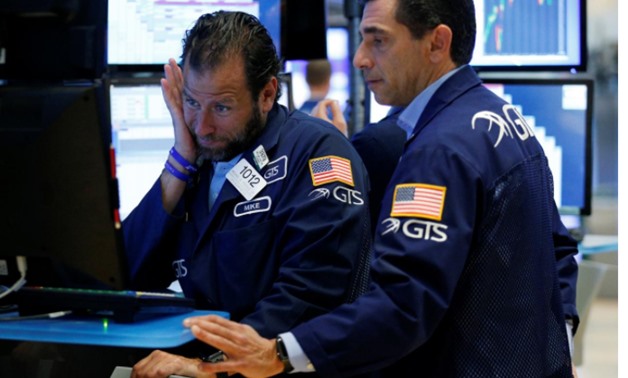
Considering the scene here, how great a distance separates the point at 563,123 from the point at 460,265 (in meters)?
2.04

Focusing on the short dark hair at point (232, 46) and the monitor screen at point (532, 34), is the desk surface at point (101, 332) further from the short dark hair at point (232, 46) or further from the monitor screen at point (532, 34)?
the monitor screen at point (532, 34)

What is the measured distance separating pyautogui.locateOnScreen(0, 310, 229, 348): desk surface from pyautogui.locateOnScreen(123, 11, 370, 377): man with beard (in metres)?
0.16

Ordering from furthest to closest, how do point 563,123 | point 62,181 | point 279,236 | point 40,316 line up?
point 563,123 → point 279,236 → point 40,316 → point 62,181

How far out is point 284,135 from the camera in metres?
2.44

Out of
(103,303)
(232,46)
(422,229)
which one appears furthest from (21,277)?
(422,229)

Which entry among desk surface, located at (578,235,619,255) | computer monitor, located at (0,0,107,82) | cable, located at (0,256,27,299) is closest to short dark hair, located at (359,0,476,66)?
computer monitor, located at (0,0,107,82)

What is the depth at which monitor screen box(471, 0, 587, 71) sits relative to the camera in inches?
149

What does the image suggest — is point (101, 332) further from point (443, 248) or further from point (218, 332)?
point (443, 248)

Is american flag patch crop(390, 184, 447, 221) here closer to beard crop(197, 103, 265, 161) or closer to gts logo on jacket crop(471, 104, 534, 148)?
gts logo on jacket crop(471, 104, 534, 148)

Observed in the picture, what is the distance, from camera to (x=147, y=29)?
3.19 m

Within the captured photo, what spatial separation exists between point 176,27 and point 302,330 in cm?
159

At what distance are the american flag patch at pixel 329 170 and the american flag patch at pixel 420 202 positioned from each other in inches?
16.5

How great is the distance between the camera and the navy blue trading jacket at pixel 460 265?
6.06 ft

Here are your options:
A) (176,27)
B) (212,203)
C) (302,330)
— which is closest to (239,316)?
(212,203)
